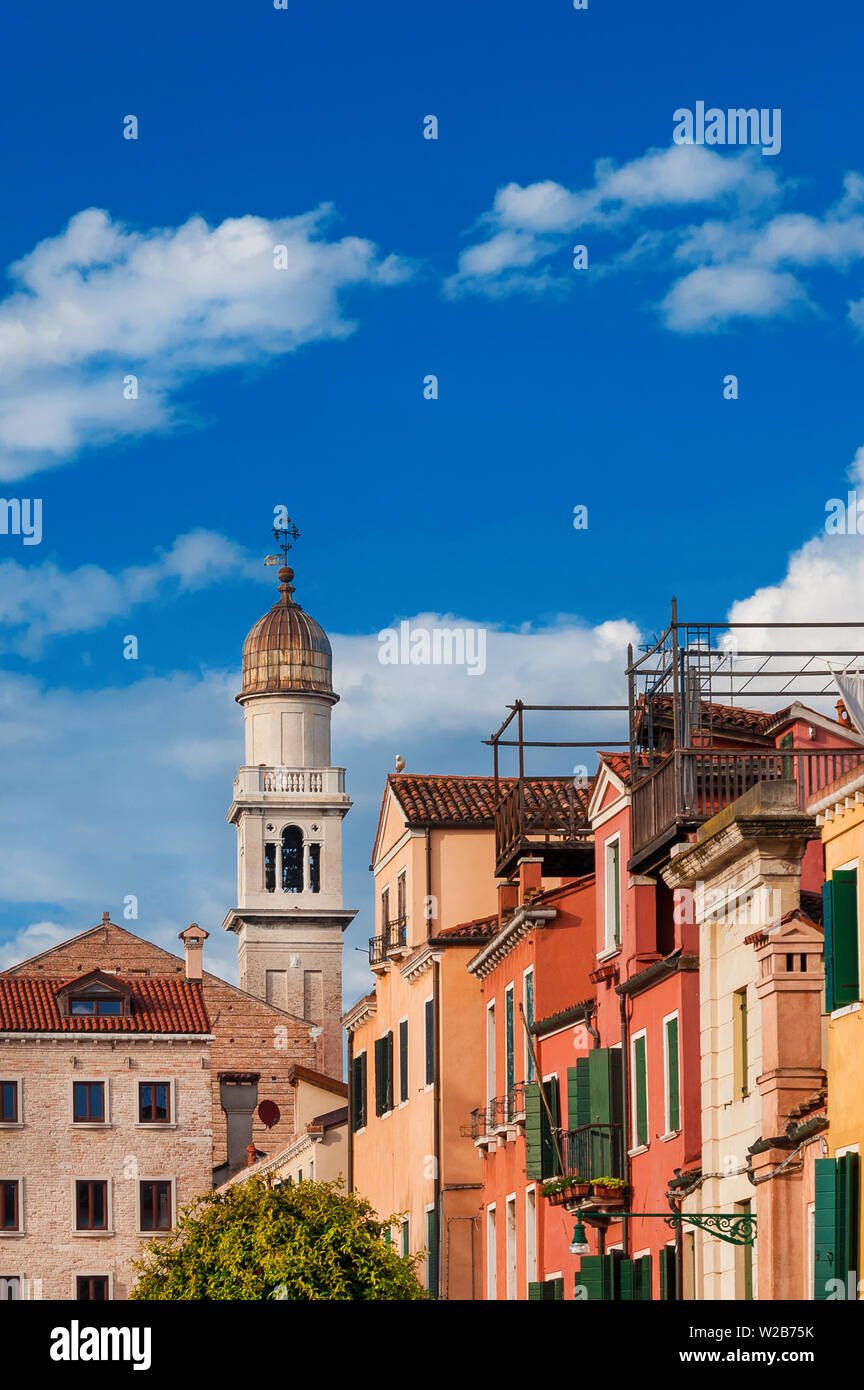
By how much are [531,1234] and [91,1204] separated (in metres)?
38.6

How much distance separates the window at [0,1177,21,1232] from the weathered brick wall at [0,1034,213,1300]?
21 cm

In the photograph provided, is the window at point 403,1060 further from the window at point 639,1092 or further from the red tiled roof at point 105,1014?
the red tiled roof at point 105,1014

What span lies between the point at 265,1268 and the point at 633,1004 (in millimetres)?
12515

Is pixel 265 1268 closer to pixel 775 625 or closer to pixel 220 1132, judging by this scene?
pixel 775 625

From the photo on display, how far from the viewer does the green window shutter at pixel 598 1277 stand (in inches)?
1380

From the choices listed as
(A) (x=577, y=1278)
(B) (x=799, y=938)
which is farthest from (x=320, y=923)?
(B) (x=799, y=938)

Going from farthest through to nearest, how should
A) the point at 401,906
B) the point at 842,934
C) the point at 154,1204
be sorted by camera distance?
1. the point at 154,1204
2. the point at 401,906
3. the point at 842,934

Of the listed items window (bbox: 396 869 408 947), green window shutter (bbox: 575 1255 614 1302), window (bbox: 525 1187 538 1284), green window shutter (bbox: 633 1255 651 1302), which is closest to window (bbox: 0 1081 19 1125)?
window (bbox: 396 869 408 947)

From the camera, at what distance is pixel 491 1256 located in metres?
45.4

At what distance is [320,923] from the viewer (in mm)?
116938

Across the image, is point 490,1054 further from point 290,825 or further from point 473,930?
point 290,825

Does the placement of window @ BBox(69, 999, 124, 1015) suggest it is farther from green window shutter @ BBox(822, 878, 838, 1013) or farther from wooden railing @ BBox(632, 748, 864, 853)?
green window shutter @ BBox(822, 878, 838, 1013)

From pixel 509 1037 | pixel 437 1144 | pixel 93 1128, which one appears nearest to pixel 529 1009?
pixel 509 1037
